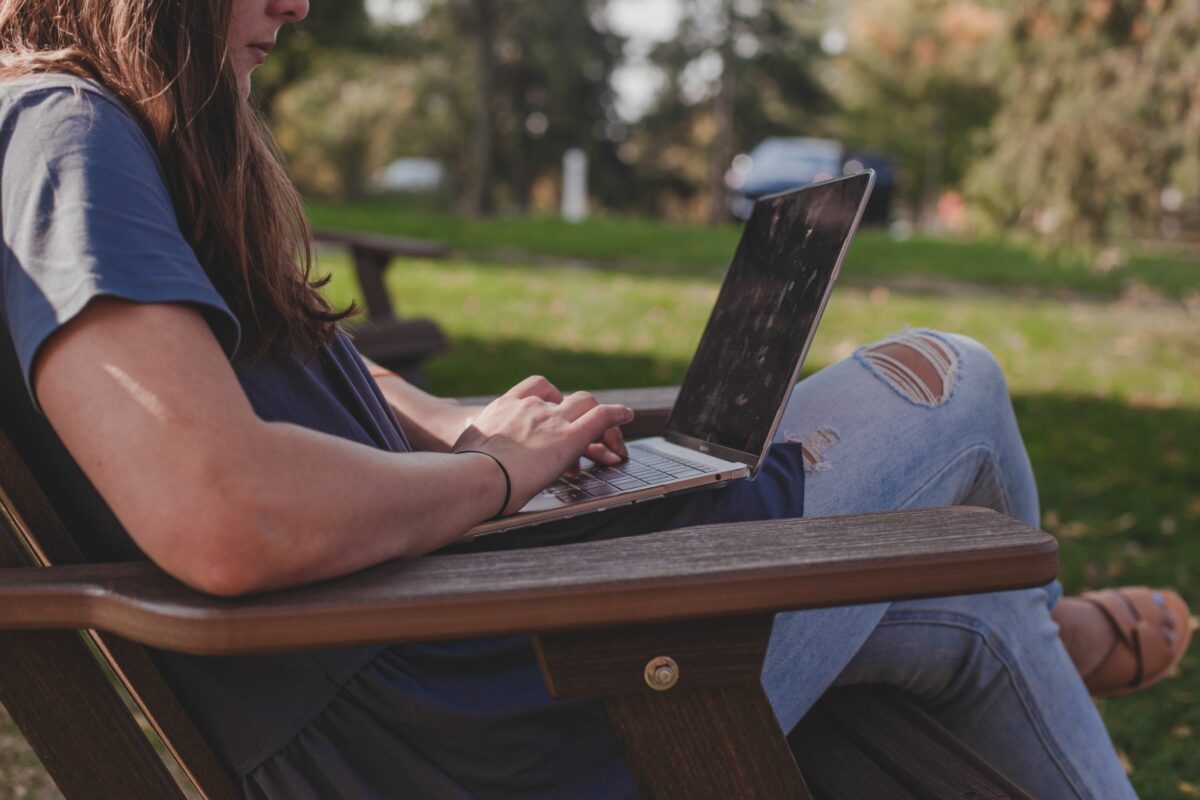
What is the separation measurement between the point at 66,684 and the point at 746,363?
43.5 inches

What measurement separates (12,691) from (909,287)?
989 centimetres

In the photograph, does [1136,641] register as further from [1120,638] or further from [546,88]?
[546,88]

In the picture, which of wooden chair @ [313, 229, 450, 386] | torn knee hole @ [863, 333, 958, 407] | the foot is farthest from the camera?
wooden chair @ [313, 229, 450, 386]

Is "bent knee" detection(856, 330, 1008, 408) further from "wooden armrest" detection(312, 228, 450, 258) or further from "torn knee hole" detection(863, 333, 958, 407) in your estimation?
"wooden armrest" detection(312, 228, 450, 258)

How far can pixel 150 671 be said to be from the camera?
1.37 m

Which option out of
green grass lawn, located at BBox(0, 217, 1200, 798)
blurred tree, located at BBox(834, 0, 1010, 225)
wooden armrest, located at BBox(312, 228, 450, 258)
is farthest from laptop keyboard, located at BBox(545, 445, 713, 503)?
blurred tree, located at BBox(834, 0, 1010, 225)

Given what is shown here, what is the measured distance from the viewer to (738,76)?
94.4 ft

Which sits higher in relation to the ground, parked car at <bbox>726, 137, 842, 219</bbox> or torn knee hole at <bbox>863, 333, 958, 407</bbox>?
torn knee hole at <bbox>863, 333, 958, 407</bbox>

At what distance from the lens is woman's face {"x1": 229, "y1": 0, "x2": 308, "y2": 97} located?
1421 millimetres

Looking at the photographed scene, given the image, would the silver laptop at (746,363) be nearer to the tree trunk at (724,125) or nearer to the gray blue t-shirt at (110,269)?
the gray blue t-shirt at (110,269)

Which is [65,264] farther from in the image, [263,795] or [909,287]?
[909,287]

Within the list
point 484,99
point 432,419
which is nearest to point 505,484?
point 432,419

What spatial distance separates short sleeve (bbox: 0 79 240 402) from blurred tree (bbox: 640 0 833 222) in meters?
27.3

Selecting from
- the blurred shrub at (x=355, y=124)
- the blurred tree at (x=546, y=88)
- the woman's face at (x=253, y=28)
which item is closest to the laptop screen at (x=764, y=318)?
the woman's face at (x=253, y=28)
